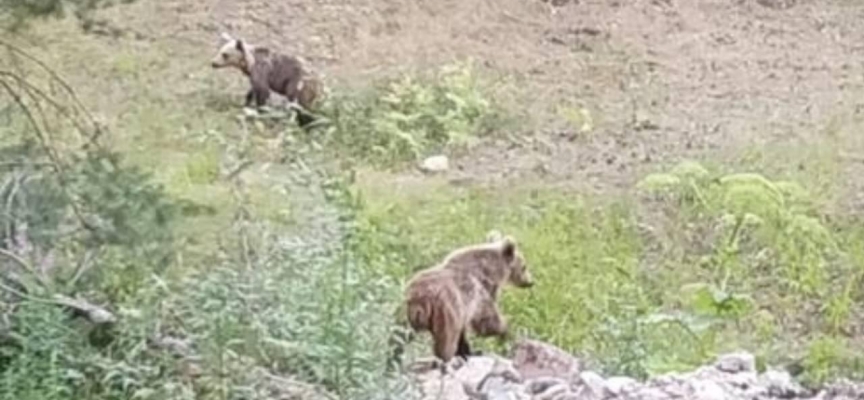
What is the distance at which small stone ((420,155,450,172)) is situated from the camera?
7801mm

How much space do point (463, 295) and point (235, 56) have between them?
309 centimetres

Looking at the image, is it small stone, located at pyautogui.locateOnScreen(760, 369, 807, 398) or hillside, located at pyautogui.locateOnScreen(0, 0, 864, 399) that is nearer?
hillside, located at pyautogui.locateOnScreen(0, 0, 864, 399)

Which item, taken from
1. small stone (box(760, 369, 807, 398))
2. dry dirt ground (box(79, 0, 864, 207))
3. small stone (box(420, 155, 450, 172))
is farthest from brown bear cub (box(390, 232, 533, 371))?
dry dirt ground (box(79, 0, 864, 207))

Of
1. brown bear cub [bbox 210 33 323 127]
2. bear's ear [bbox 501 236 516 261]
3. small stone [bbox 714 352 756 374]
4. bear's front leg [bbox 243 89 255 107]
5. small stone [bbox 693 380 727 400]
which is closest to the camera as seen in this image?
small stone [bbox 693 380 727 400]

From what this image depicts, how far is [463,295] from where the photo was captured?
5617mm

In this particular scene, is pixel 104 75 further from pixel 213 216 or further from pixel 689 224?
pixel 213 216

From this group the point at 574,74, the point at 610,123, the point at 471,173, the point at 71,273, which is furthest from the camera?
the point at 574,74

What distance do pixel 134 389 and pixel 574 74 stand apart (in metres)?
4.88

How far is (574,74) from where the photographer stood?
891 centimetres

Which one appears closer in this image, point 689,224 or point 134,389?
point 134,389

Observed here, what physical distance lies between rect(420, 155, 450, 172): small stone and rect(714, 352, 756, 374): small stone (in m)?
2.10

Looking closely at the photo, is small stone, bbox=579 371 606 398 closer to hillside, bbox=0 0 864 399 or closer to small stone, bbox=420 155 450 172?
hillside, bbox=0 0 864 399

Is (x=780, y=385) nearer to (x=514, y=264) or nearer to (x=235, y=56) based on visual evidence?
(x=514, y=264)

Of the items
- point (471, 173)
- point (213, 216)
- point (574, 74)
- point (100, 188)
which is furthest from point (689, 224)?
point (100, 188)
